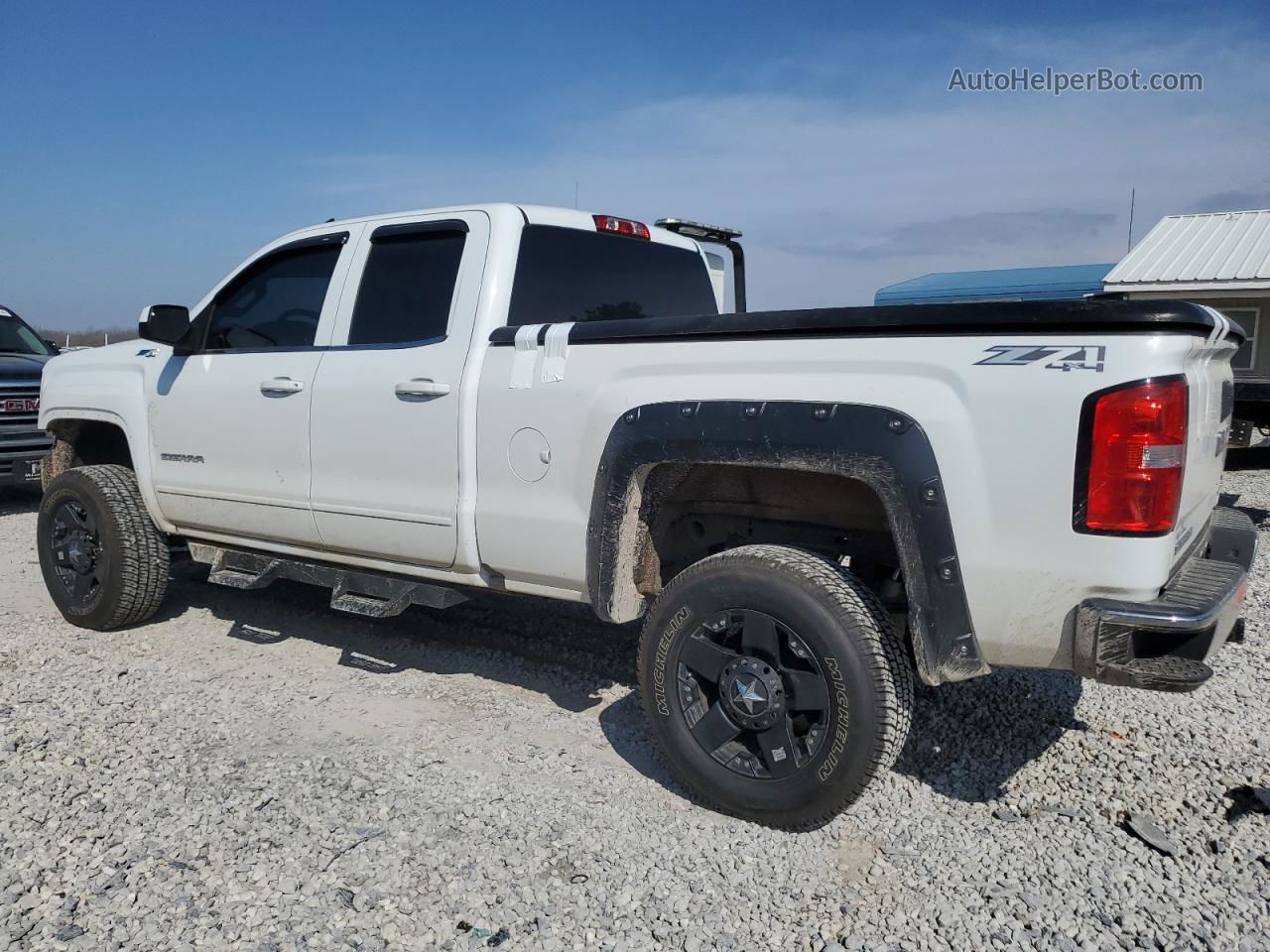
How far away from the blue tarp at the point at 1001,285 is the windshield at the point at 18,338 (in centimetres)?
1369

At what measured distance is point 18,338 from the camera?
34.2 ft

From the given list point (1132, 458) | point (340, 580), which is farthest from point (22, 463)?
point (1132, 458)

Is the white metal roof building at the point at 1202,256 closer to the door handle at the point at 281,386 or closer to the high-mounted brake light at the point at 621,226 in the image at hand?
the high-mounted brake light at the point at 621,226

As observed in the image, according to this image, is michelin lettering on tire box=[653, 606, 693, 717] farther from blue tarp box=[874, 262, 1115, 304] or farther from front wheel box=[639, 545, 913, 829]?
blue tarp box=[874, 262, 1115, 304]

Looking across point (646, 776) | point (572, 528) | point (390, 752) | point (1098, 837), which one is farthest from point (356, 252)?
point (1098, 837)

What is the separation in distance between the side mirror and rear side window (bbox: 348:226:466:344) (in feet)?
3.40

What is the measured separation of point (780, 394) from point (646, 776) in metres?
→ 1.51

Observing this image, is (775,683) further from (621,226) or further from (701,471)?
(621,226)

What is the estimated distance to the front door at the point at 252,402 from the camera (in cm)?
452

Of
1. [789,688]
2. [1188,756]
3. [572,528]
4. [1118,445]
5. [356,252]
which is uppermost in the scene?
[356,252]

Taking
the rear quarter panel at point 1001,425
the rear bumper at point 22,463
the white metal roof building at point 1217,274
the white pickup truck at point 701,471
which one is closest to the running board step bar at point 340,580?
the white pickup truck at point 701,471

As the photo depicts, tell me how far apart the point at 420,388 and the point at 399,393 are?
14 cm

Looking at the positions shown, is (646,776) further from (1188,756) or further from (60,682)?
(60,682)

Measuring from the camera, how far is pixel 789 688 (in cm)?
317
